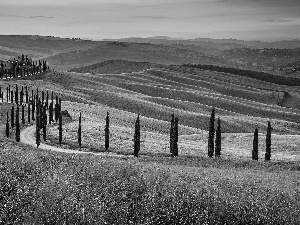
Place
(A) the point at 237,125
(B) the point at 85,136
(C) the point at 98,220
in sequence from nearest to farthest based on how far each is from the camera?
(C) the point at 98,220, (B) the point at 85,136, (A) the point at 237,125

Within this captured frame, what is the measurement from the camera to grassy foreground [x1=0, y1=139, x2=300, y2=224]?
495 inches

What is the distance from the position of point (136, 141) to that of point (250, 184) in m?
61.5

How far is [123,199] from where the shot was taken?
1366 cm

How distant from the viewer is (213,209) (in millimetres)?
13555

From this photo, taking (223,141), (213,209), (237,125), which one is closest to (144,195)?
(213,209)

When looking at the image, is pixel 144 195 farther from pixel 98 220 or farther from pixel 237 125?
pixel 237 125

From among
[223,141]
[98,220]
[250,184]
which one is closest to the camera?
[98,220]

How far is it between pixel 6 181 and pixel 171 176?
6289 mm

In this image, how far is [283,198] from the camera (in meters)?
15.8

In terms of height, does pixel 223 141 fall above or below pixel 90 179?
below

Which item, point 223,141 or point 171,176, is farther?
point 223,141

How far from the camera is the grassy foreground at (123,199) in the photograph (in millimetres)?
12570

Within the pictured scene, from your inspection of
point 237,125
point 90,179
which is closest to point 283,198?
point 90,179

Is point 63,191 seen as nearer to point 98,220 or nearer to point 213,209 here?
point 98,220
